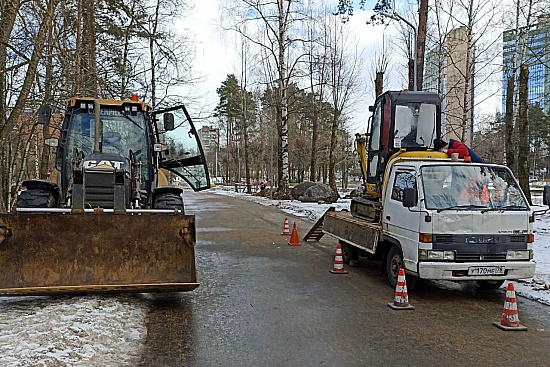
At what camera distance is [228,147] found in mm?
70125

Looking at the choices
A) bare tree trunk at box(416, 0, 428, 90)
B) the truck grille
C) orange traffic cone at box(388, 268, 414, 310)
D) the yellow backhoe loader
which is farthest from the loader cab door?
bare tree trunk at box(416, 0, 428, 90)

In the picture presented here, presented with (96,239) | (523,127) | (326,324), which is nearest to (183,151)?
(96,239)

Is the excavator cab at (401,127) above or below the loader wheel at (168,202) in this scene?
above

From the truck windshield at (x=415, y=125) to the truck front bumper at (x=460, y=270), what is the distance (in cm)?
394

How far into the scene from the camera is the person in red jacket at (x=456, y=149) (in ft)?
30.0

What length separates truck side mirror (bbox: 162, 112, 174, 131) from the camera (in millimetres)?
9188

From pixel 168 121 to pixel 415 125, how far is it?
17.3 ft

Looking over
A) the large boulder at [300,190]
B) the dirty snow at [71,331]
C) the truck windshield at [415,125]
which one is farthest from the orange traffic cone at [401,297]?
the large boulder at [300,190]

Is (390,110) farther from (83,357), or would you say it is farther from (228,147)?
(228,147)

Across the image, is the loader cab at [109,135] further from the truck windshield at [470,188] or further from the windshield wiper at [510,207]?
the windshield wiper at [510,207]

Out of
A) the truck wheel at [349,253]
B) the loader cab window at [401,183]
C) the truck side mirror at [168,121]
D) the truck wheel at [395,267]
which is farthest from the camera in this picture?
the truck wheel at [349,253]

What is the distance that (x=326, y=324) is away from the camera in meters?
6.34

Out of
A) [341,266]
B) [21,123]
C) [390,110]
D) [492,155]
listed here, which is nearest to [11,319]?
[341,266]

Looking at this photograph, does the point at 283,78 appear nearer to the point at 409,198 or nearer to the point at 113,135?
the point at 113,135
